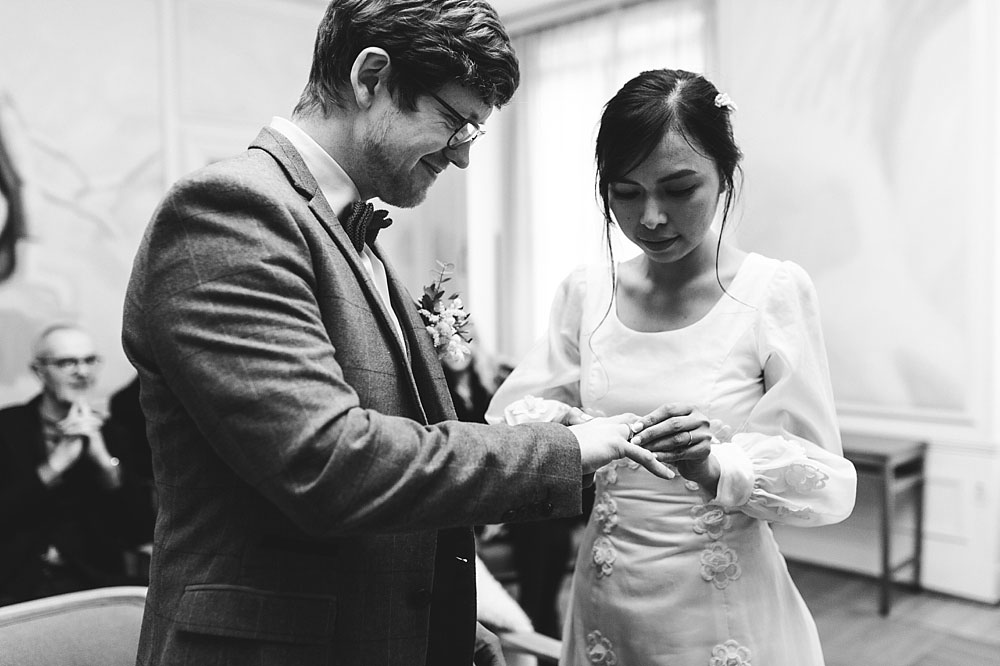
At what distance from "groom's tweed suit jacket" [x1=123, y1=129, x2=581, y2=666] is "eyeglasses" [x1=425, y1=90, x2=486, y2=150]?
20cm

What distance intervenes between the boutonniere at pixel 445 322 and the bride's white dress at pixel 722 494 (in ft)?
0.84

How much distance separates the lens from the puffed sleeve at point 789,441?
1.41m

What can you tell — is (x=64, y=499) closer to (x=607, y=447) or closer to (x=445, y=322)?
(x=445, y=322)

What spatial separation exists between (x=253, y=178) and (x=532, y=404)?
743 millimetres

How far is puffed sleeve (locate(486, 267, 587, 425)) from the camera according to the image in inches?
66.7

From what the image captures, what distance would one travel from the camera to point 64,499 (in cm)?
357

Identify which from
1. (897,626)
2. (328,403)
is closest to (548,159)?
(897,626)

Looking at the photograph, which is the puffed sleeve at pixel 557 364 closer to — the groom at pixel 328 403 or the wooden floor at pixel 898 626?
the groom at pixel 328 403

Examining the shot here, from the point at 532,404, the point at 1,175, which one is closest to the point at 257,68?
the point at 1,175

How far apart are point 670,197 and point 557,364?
1.35 ft

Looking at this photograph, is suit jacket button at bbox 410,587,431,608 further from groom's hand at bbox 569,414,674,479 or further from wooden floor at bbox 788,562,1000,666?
wooden floor at bbox 788,562,1000,666

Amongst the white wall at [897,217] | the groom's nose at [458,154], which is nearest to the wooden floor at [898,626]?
the white wall at [897,217]

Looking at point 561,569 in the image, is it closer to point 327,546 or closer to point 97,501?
point 97,501

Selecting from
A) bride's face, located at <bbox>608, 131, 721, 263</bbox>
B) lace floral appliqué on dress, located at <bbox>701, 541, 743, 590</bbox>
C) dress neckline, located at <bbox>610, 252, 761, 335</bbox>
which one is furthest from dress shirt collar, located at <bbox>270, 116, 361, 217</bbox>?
lace floral appliqué on dress, located at <bbox>701, 541, 743, 590</bbox>
